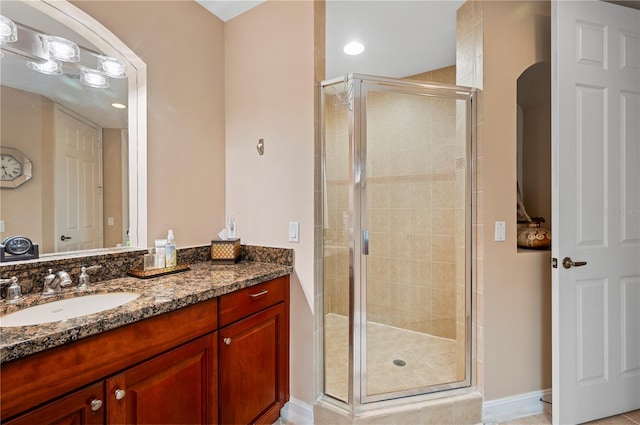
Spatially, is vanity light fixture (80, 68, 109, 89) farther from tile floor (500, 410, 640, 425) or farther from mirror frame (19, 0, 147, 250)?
tile floor (500, 410, 640, 425)

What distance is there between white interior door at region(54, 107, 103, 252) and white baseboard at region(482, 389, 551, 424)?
241 cm

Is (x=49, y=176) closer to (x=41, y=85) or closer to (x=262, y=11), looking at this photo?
(x=41, y=85)

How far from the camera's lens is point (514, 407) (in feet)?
5.63

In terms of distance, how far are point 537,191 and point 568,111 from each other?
0.72 m

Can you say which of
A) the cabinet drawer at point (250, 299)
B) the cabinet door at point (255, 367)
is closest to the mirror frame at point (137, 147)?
the cabinet drawer at point (250, 299)

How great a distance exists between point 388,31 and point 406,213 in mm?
1379

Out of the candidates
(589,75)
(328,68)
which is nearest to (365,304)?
(589,75)

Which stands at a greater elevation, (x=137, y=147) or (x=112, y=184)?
(x=137, y=147)

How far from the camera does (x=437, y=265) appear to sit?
2189 mm

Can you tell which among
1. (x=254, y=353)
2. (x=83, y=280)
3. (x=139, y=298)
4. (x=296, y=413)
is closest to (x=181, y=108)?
(x=83, y=280)

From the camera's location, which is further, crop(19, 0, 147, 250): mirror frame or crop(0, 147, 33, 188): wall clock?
crop(19, 0, 147, 250): mirror frame

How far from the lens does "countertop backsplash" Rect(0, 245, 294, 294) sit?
1136mm

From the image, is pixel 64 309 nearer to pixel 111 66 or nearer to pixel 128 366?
pixel 128 366

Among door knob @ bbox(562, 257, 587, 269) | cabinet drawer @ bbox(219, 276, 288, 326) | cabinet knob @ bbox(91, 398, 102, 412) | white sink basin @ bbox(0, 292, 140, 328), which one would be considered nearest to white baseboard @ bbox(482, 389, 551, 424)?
door knob @ bbox(562, 257, 587, 269)
